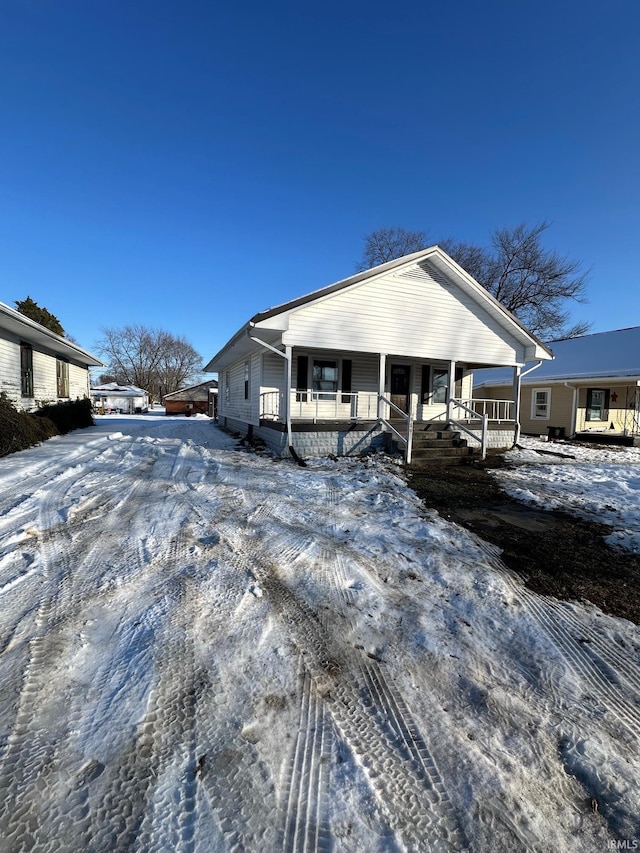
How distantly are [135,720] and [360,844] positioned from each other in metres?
1.11

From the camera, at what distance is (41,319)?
76.5 ft

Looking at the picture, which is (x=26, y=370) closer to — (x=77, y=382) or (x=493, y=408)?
(x=77, y=382)

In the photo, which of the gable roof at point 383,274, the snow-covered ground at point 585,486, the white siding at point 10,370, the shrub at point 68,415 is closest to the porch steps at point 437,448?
the snow-covered ground at point 585,486

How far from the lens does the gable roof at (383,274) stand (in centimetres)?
905

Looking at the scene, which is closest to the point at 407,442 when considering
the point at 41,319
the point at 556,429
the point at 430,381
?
the point at 430,381

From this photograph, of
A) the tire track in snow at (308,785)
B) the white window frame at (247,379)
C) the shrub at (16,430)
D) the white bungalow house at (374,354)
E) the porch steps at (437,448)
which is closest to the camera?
the tire track in snow at (308,785)

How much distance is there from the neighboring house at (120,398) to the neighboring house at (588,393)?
1669 inches

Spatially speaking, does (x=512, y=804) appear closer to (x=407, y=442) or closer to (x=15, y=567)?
(x=15, y=567)

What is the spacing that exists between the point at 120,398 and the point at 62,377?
1393 inches

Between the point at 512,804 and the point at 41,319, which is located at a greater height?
the point at 41,319

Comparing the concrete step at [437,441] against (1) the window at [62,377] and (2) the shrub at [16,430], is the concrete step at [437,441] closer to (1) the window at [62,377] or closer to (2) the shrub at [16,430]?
(2) the shrub at [16,430]

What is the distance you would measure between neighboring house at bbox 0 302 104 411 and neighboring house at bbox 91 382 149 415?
31230mm

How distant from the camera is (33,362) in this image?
13203 mm

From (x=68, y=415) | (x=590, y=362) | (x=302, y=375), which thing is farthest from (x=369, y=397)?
(x=590, y=362)
